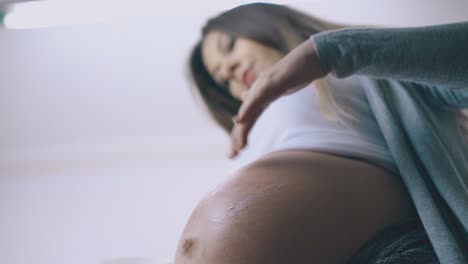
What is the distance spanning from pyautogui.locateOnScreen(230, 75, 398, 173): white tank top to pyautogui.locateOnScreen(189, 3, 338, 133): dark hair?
9.6 inches

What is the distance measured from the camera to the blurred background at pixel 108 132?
1281mm

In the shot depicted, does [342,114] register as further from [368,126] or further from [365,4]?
[365,4]

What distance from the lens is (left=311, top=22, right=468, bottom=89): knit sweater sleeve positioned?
1.53 ft

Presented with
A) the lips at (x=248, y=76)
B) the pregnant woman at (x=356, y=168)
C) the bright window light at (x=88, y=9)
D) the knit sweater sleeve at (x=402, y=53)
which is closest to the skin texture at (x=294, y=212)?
the pregnant woman at (x=356, y=168)

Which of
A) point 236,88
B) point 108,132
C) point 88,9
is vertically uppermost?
point 88,9

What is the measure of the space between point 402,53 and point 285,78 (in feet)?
0.43

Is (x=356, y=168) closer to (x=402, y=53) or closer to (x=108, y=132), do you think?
(x=402, y=53)

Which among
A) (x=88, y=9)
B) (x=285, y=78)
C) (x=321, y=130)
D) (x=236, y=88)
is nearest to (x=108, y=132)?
(x=88, y=9)

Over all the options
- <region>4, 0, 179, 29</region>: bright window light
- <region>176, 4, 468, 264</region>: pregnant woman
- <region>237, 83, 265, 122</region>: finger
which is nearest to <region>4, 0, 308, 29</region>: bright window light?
<region>4, 0, 179, 29</region>: bright window light

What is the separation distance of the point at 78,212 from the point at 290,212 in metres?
1.00

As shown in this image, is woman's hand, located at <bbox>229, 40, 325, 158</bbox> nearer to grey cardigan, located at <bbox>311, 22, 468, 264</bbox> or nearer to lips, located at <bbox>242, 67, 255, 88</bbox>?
grey cardigan, located at <bbox>311, 22, 468, 264</bbox>

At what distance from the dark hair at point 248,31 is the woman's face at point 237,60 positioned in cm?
2

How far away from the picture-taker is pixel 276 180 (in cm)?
55

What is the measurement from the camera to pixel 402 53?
0.47 metres
